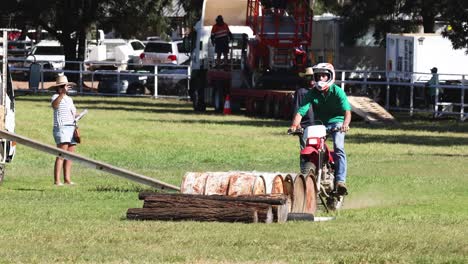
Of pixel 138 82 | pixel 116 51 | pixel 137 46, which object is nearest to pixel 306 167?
pixel 138 82

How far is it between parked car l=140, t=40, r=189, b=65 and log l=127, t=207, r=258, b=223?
54.2 metres

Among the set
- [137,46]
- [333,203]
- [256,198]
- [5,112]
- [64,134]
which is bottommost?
[333,203]

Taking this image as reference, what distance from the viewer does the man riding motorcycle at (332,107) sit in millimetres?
16484

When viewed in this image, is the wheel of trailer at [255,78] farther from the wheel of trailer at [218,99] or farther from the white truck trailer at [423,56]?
the white truck trailer at [423,56]

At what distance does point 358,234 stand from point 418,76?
34600mm

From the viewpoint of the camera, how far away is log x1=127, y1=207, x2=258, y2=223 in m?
13.9

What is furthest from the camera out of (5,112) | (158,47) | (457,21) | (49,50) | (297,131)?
(49,50)

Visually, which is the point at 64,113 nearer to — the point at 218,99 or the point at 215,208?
the point at 215,208

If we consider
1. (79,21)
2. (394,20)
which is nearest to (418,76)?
(394,20)

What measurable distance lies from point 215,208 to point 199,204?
21 cm

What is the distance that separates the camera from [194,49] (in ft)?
158

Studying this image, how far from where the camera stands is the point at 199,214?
14.1m

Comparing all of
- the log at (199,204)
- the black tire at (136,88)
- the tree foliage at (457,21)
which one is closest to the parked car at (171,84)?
the black tire at (136,88)

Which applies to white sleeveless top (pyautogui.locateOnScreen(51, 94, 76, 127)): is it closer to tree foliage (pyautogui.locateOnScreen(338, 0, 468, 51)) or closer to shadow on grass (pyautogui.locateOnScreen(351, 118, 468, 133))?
shadow on grass (pyautogui.locateOnScreen(351, 118, 468, 133))
